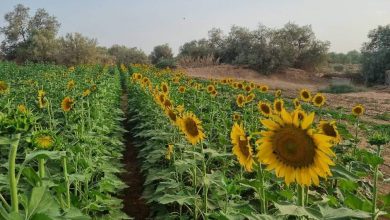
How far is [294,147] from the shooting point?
2.02 metres

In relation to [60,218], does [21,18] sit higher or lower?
higher

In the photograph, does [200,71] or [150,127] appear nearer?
[150,127]

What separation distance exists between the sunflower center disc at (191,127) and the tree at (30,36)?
42688 millimetres

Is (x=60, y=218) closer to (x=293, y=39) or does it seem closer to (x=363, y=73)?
(x=363, y=73)

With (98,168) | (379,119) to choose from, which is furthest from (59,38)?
(98,168)

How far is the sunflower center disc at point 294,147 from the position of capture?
77.4 inches

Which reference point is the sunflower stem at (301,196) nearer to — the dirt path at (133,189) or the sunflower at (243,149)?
the sunflower at (243,149)

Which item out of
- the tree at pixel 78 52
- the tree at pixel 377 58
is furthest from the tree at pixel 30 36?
the tree at pixel 377 58

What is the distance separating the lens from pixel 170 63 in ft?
122

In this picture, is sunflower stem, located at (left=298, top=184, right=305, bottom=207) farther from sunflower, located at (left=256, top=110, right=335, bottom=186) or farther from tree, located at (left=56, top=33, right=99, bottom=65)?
tree, located at (left=56, top=33, right=99, bottom=65)

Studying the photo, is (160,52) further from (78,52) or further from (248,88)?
(248,88)

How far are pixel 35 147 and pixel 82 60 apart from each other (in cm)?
4068

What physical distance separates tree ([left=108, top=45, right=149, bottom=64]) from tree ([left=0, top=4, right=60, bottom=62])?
690cm

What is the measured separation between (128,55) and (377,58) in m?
28.6
